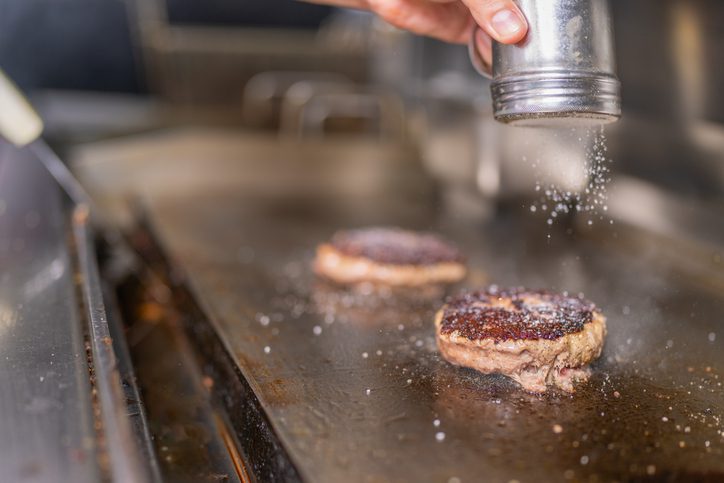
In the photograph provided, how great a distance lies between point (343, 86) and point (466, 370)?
6212mm

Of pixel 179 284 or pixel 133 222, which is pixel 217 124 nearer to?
pixel 133 222

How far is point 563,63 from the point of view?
204 centimetres

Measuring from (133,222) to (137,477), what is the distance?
4.32 meters

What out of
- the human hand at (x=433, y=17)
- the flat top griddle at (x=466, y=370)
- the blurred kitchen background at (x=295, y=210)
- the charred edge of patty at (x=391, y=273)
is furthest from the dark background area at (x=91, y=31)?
the human hand at (x=433, y=17)

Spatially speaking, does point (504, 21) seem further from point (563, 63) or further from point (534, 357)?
point (534, 357)

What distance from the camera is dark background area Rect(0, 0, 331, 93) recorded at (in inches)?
388

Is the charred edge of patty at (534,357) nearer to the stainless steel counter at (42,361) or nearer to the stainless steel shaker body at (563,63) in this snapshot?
the stainless steel shaker body at (563,63)

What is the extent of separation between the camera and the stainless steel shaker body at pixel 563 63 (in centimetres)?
204

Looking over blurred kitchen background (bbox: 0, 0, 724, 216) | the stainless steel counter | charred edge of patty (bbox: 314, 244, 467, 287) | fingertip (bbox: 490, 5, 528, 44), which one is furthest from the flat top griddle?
fingertip (bbox: 490, 5, 528, 44)

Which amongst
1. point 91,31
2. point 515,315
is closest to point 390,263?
point 515,315

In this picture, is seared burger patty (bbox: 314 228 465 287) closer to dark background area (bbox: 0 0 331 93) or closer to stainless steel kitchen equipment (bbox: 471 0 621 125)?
stainless steel kitchen equipment (bbox: 471 0 621 125)

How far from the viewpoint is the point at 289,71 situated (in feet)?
28.2

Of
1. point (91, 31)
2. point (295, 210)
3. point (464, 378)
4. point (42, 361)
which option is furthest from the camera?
point (91, 31)

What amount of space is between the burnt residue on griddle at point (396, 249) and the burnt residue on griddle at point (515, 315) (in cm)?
78
